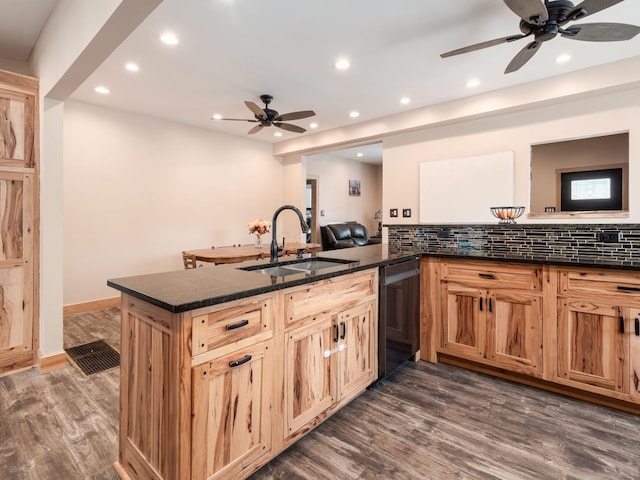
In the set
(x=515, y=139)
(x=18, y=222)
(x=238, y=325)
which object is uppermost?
(x=515, y=139)

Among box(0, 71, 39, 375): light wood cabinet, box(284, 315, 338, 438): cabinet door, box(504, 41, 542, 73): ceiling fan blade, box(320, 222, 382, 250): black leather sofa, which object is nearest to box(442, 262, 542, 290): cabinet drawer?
box(284, 315, 338, 438): cabinet door

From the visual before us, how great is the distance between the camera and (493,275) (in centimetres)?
247

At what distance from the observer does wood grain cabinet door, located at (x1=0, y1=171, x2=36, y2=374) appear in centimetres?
250

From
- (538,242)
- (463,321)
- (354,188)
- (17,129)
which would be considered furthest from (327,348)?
(354,188)

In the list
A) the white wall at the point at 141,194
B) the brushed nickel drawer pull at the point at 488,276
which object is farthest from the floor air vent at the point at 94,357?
the brushed nickel drawer pull at the point at 488,276

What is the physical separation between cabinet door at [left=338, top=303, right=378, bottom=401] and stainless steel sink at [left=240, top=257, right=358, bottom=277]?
0.33 meters

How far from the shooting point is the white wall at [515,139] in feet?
10.6

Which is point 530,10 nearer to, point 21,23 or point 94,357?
point 21,23

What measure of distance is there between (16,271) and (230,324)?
2.34 m

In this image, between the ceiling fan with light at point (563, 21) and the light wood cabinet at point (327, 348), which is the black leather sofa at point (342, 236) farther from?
the ceiling fan with light at point (563, 21)

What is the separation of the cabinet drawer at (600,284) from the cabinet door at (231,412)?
79.3 inches

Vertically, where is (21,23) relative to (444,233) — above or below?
above

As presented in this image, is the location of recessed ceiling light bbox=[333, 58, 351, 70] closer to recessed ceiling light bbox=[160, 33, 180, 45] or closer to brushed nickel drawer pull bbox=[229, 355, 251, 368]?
recessed ceiling light bbox=[160, 33, 180, 45]

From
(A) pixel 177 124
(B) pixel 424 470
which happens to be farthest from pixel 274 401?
(A) pixel 177 124
